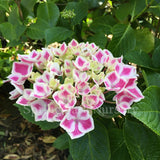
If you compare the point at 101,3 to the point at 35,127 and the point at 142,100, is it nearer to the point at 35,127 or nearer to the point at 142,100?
the point at 142,100

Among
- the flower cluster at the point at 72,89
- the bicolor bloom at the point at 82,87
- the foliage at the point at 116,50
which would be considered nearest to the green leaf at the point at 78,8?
the foliage at the point at 116,50

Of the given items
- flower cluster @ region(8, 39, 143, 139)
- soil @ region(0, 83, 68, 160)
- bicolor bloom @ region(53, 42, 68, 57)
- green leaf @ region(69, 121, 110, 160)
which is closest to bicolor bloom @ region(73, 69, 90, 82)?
flower cluster @ region(8, 39, 143, 139)

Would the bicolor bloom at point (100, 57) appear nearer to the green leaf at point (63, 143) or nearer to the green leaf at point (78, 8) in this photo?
the green leaf at point (78, 8)

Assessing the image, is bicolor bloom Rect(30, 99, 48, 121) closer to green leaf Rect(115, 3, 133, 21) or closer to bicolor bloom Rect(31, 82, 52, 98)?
bicolor bloom Rect(31, 82, 52, 98)

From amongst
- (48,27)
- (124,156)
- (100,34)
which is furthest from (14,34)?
(124,156)

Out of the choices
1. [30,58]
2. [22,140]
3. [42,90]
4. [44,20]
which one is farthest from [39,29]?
[22,140]

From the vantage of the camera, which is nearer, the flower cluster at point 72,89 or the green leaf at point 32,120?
the flower cluster at point 72,89
